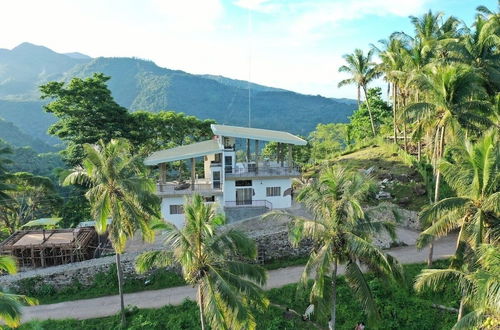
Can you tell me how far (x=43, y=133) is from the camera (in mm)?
165750

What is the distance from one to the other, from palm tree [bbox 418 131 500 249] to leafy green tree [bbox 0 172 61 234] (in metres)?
34.5

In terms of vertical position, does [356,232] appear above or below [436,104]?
below

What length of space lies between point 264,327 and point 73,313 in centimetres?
1091

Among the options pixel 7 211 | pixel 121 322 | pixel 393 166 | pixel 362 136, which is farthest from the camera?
pixel 362 136

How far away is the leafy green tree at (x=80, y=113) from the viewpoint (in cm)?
3666

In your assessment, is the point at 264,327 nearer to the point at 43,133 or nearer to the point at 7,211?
the point at 7,211

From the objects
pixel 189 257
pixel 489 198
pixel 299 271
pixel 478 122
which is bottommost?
pixel 299 271

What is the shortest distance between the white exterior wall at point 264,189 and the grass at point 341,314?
1043cm

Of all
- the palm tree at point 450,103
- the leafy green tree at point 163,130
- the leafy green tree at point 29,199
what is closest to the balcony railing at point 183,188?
the leafy green tree at point 163,130

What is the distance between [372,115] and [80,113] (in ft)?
115

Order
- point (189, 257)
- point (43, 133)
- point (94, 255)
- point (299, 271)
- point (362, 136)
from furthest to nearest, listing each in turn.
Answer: point (43, 133) < point (362, 136) < point (94, 255) < point (299, 271) < point (189, 257)

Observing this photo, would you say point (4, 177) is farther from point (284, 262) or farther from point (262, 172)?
point (284, 262)

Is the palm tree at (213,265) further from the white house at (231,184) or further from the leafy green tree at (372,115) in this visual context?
the leafy green tree at (372,115)

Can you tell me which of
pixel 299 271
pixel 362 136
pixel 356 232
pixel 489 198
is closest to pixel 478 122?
pixel 489 198
